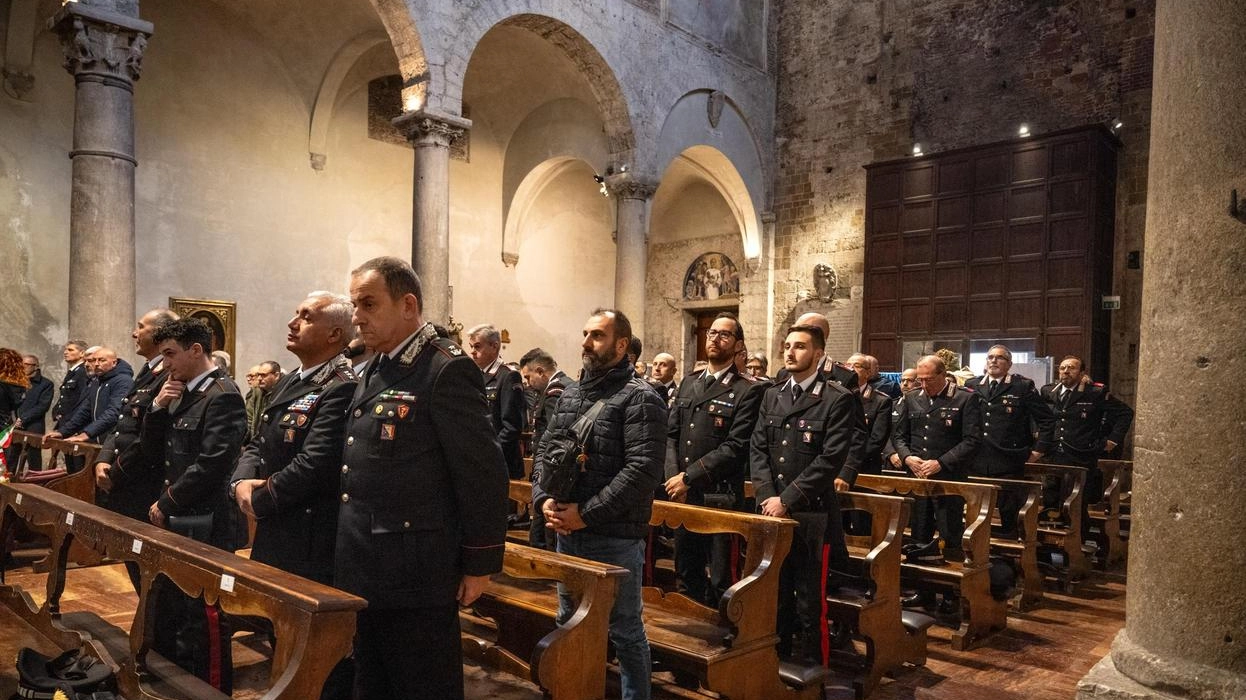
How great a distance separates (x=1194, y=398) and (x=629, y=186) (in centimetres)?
1168

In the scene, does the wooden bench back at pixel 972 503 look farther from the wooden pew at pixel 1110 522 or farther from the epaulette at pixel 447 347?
the epaulette at pixel 447 347

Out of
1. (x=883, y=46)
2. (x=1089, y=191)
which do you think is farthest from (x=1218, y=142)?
(x=883, y=46)

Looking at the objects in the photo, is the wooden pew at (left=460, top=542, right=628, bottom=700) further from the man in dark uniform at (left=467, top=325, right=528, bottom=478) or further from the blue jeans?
the man in dark uniform at (left=467, top=325, right=528, bottom=478)

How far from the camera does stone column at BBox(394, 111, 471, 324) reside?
10.6m

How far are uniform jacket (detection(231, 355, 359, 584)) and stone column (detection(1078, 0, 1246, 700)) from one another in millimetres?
2297

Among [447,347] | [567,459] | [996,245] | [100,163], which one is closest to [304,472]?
[447,347]

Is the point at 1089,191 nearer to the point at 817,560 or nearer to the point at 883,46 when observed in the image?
the point at 883,46

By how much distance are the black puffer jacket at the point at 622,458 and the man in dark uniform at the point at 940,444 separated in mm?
3332

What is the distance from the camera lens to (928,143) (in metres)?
14.9

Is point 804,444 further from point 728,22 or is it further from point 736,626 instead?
point 728,22

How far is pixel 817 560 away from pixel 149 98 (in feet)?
38.8

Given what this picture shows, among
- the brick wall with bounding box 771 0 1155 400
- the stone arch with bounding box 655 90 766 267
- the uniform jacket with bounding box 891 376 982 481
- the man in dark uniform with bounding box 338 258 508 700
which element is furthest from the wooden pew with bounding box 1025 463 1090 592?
the stone arch with bounding box 655 90 766 267

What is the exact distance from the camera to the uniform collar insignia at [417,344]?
2504mm

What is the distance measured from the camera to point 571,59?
13.2m
